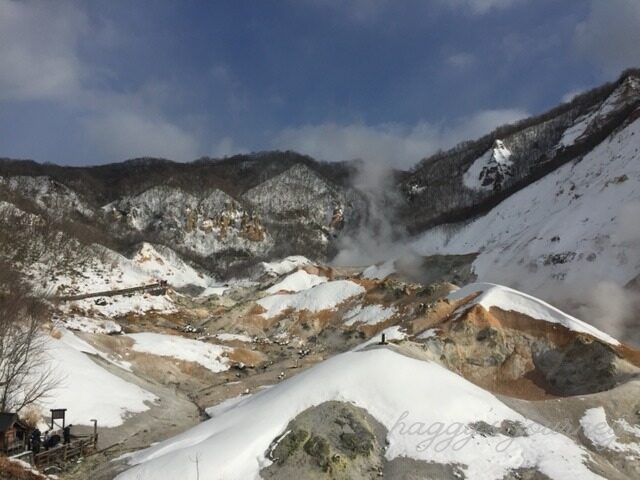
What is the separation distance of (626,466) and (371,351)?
1233 cm

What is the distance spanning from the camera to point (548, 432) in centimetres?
2314

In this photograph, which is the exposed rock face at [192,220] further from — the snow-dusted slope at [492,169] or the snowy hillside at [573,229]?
the snowy hillside at [573,229]

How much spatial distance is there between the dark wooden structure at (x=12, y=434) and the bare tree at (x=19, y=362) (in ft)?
8.34

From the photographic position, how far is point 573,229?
74812 mm

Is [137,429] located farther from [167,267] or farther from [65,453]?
[167,267]

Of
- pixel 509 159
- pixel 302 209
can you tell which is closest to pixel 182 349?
pixel 302 209

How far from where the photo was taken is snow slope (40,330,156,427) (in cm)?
3091

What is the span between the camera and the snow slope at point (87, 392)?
30.9 meters

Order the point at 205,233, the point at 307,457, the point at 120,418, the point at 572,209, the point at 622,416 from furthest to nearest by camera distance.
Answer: the point at 205,233 → the point at 572,209 → the point at 120,418 → the point at 622,416 → the point at 307,457

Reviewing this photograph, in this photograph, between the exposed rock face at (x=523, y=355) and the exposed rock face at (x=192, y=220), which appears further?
the exposed rock face at (x=192, y=220)

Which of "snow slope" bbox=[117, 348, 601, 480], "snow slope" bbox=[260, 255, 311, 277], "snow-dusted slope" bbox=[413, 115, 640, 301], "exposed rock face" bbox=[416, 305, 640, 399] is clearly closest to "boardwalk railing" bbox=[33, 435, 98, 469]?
"snow slope" bbox=[117, 348, 601, 480]

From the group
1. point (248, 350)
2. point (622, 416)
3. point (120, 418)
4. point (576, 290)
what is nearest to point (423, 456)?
point (622, 416)

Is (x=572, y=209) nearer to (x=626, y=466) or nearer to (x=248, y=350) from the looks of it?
(x=248, y=350)

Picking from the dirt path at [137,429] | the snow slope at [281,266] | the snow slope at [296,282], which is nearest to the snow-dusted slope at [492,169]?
the snow slope at [281,266]
